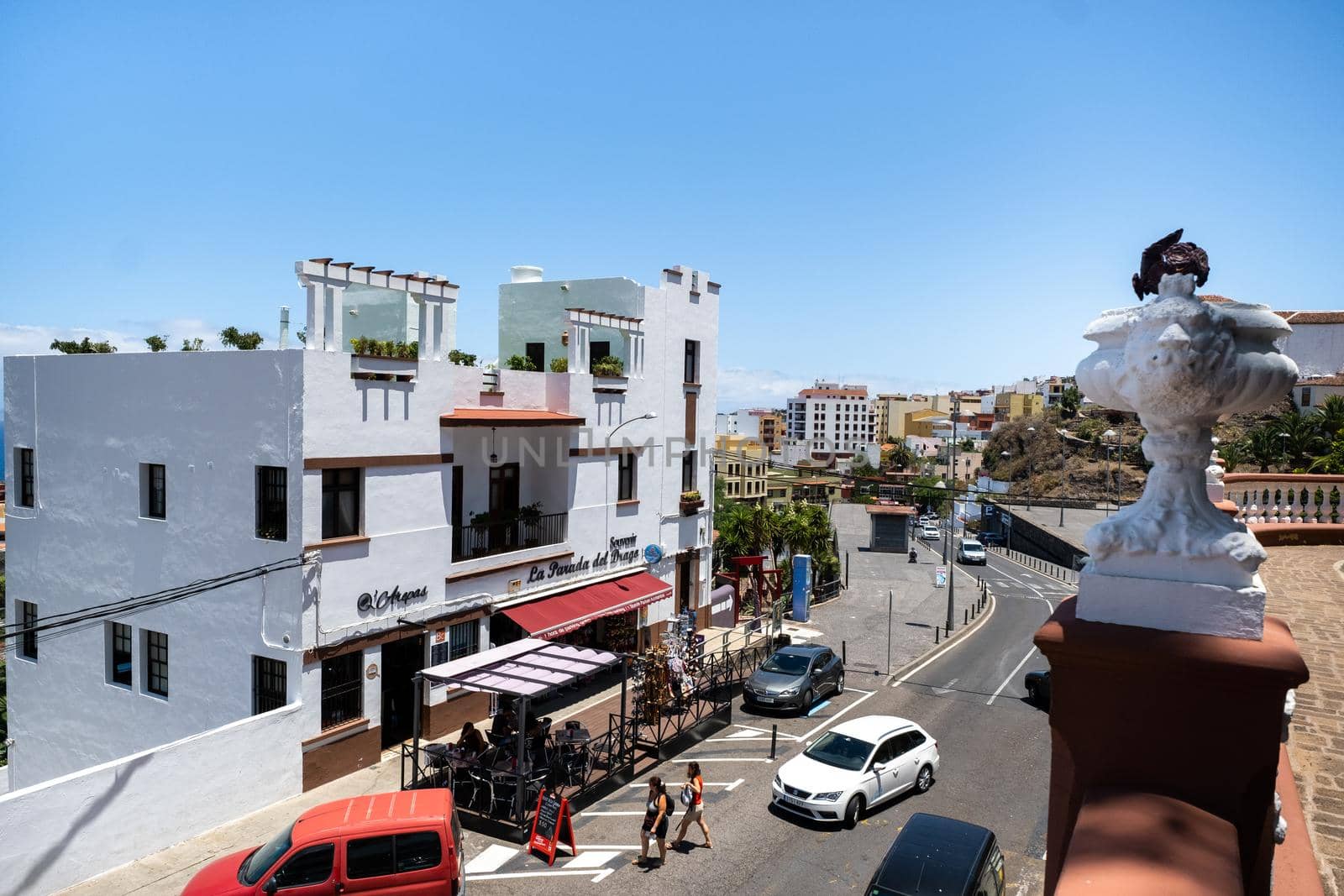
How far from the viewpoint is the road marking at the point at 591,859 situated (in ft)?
47.3

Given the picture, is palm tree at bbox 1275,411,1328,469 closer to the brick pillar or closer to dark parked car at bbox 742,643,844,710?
dark parked car at bbox 742,643,844,710

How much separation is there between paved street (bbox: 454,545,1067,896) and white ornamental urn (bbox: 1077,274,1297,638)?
1231 centimetres

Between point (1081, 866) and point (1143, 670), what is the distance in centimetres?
73

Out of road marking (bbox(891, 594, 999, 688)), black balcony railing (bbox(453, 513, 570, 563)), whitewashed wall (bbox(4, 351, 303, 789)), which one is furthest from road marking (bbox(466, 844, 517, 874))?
road marking (bbox(891, 594, 999, 688))

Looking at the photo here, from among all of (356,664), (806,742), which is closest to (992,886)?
(806,742)

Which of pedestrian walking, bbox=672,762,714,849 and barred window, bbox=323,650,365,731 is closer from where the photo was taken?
pedestrian walking, bbox=672,762,714,849

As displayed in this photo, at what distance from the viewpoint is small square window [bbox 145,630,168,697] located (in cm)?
1928

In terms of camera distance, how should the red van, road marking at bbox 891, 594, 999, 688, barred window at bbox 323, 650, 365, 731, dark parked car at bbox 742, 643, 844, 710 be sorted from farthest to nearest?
road marking at bbox 891, 594, 999, 688, dark parked car at bbox 742, 643, 844, 710, barred window at bbox 323, 650, 365, 731, the red van

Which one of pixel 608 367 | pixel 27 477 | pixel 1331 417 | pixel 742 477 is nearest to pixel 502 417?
pixel 608 367

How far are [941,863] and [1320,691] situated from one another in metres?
5.58

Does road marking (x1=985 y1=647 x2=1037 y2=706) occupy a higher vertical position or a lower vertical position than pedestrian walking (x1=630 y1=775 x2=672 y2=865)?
lower

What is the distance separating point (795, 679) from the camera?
75.4ft

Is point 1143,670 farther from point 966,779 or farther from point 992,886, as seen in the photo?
point 966,779

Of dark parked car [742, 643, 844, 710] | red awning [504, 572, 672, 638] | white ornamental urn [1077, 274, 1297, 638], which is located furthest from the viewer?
dark parked car [742, 643, 844, 710]
